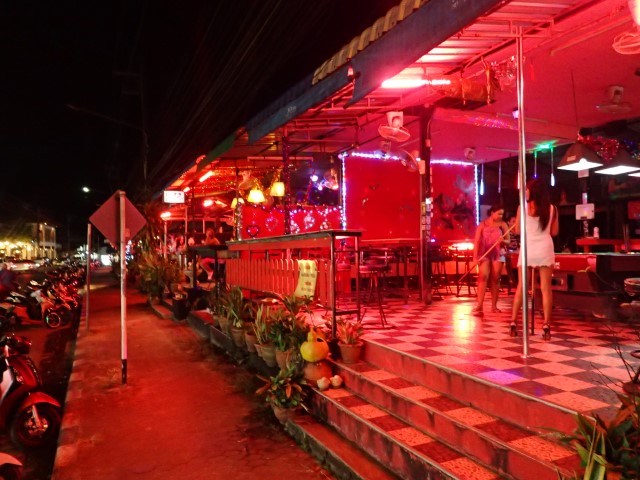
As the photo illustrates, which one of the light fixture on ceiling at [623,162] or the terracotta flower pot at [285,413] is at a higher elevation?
the light fixture on ceiling at [623,162]

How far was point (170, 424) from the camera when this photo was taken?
5.54m

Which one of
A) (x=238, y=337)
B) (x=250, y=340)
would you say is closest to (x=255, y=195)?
(x=238, y=337)

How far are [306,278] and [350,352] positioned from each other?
1.35 m

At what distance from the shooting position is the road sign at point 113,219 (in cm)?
746

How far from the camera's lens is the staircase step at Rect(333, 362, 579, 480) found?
121 inches

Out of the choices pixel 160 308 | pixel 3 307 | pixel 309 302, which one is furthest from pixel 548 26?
pixel 160 308

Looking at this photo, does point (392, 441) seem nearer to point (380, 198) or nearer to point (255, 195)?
point (255, 195)

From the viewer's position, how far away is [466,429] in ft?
11.9

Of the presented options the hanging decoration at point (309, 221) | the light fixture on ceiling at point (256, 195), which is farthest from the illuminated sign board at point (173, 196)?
the hanging decoration at point (309, 221)

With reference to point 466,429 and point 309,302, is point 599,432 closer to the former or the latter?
point 466,429

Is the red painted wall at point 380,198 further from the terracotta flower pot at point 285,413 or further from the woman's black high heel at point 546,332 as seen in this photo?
the terracotta flower pot at point 285,413

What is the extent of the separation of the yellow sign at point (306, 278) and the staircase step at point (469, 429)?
150cm

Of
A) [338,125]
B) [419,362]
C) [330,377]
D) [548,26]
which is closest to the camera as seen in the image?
[419,362]

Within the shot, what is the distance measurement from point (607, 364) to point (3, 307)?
1104 cm
